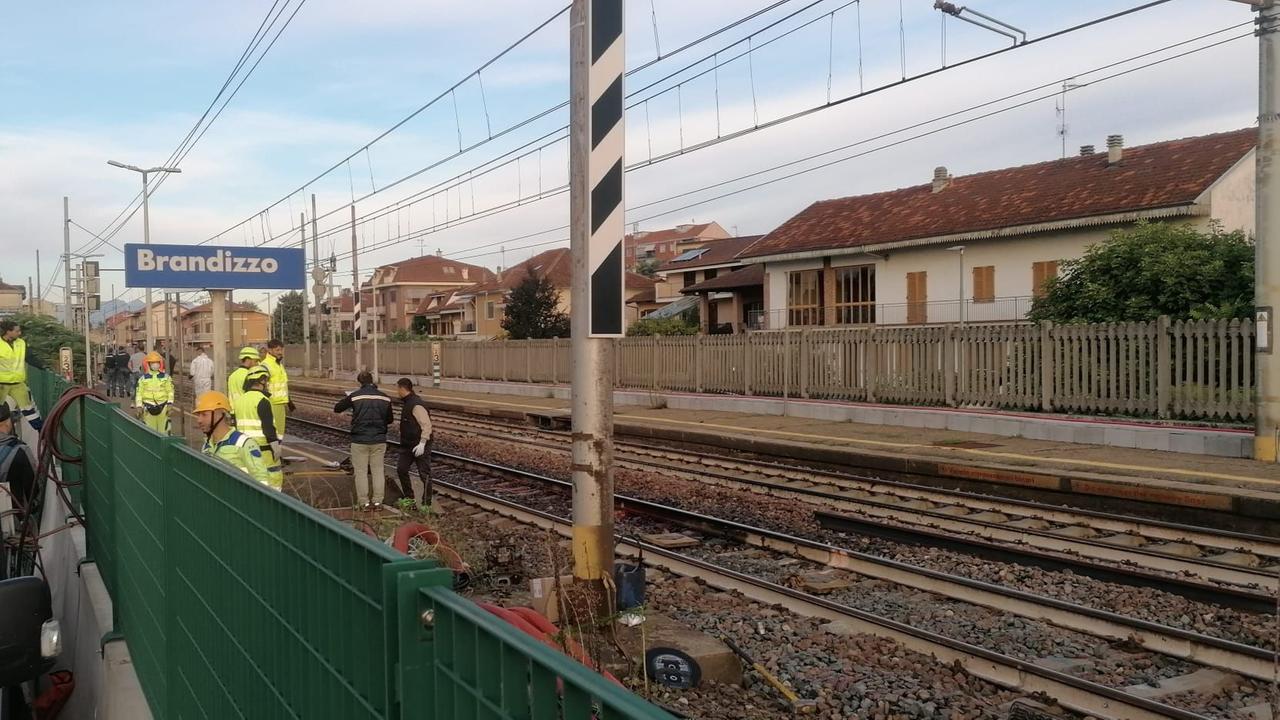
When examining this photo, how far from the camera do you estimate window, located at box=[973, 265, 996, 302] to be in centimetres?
3231

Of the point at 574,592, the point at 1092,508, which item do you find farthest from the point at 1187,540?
the point at 574,592

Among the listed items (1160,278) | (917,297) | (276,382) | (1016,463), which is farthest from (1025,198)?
→ (276,382)

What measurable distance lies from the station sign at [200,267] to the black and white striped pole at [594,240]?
7341mm

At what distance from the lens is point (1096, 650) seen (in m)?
6.77

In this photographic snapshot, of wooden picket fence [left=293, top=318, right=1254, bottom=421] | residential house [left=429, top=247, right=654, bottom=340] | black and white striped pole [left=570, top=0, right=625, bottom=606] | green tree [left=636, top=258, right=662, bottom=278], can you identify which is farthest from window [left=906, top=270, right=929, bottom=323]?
green tree [left=636, top=258, right=662, bottom=278]

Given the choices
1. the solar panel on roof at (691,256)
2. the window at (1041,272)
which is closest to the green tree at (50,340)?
the solar panel on roof at (691,256)

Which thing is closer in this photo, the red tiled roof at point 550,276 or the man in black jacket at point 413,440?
the man in black jacket at point 413,440

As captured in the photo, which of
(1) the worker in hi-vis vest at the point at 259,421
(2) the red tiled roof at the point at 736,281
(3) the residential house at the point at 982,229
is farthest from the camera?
(2) the red tiled roof at the point at 736,281

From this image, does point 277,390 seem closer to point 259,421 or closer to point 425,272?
point 259,421

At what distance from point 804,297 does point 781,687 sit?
33.0 meters

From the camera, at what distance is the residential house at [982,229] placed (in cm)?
2880

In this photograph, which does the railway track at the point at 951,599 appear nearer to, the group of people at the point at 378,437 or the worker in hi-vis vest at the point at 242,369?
the group of people at the point at 378,437

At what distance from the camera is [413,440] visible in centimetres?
1305

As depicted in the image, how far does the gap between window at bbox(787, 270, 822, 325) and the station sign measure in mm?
26475
